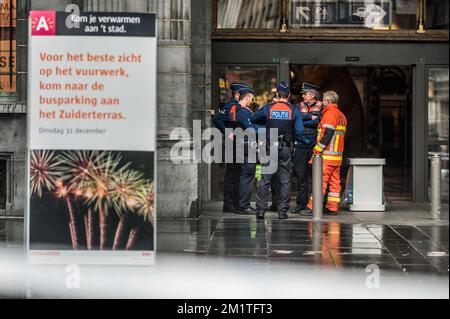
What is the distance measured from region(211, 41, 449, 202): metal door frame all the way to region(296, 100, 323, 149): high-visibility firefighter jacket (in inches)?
76.4

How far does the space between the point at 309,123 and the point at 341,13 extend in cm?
301

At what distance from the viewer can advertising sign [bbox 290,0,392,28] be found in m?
17.5

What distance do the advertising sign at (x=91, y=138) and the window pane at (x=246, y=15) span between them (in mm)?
8227

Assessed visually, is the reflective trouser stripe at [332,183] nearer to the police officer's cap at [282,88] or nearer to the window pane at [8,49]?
the police officer's cap at [282,88]

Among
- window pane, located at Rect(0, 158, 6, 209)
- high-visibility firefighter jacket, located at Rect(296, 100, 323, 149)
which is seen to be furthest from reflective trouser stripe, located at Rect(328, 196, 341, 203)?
window pane, located at Rect(0, 158, 6, 209)

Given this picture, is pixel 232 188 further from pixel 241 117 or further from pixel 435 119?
pixel 435 119

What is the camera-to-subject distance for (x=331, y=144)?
15438mm

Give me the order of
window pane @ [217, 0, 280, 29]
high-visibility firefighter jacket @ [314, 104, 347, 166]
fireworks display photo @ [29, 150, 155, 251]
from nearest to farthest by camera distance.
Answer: fireworks display photo @ [29, 150, 155, 251]
high-visibility firefighter jacket @ [314, 104, 347, 166]
window pane @ [217, 0, 280, 29]

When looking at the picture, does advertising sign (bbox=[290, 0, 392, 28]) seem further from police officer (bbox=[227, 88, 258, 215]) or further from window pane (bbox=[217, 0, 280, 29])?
police officer (bbox=[227, 88, 258, 215])

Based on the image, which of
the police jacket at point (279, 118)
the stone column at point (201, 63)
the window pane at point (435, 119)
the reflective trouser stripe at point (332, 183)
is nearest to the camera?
the police jacket at point (279, 118)

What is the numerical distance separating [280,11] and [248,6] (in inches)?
23.4

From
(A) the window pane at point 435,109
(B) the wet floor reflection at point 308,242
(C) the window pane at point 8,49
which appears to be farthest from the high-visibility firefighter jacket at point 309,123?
(C) the window pane at point 8,49

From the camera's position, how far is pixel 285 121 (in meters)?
14.6

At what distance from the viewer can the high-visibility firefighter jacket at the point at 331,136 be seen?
49.9 feet
